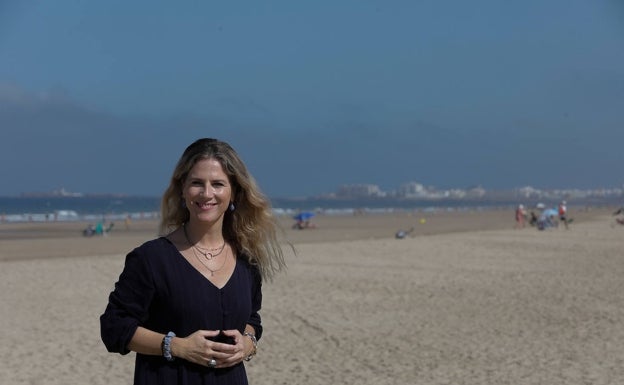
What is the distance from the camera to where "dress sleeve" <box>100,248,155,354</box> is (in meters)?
2.30

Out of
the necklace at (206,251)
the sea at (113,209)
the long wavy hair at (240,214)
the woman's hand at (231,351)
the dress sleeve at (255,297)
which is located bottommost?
the sea at (113,209)

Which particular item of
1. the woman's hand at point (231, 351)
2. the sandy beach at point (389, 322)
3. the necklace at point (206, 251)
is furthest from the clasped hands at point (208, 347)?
the sandy beach at point (389, 322)

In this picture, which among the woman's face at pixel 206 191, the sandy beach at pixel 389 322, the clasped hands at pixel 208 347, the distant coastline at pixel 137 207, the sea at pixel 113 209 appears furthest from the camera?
the distant coastline at pixel 137 207

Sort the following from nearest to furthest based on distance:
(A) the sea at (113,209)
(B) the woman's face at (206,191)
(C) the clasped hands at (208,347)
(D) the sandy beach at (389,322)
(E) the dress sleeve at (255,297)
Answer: (C) the clasped hands at (208,347) < (B) the woman's face at (206,191) < (E) the dress sleeve at (255,297) < (D) the sandy beach at (389,322) < (A) the sea at (113,209)

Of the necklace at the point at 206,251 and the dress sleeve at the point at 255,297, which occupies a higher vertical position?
the necklace at the point at 206,251

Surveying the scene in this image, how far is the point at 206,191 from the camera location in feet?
7.94

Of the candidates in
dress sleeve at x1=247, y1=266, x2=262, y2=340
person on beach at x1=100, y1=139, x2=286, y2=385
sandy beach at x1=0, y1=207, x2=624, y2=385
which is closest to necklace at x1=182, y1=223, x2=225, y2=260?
person on beach at x1=100, y1=139, x2=286, y2=385

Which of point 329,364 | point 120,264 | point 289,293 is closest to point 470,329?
point 329,364

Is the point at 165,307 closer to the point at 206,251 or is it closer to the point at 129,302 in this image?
the point at 129,302

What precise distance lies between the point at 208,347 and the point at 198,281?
20cm

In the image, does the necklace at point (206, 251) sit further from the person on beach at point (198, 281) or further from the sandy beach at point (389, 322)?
the sandy beach at point (389, 322)

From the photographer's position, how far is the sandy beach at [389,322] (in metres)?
7.04

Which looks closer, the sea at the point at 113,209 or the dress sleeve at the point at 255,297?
the dress sleeve at the point at 255,297

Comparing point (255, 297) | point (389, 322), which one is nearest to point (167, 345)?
point (255, 297)
